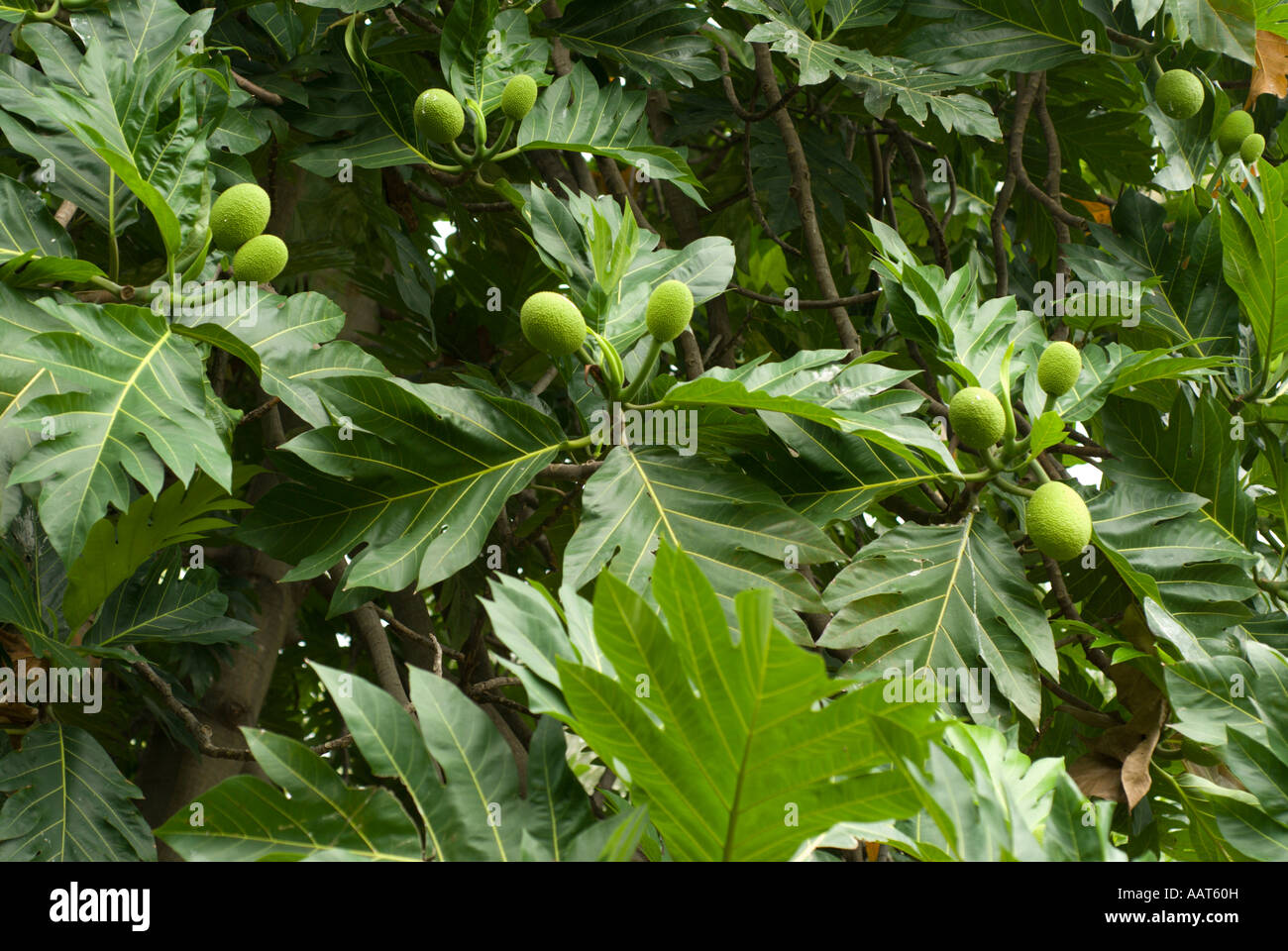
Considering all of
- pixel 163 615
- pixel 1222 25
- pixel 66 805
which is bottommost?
pixel 66 805

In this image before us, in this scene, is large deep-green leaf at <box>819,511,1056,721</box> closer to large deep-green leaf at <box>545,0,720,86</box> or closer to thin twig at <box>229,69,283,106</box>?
large deep-green leaf at <box>545,0,720,86</box>

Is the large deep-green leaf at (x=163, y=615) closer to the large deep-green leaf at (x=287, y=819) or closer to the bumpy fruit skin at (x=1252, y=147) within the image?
the large deep-green leaf at (x=287, y=819)

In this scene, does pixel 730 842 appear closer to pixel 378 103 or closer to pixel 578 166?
pixel 378 103

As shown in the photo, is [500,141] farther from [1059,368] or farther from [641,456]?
[1059,368]

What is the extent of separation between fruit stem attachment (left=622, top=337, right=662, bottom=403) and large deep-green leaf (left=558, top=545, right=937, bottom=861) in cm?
75

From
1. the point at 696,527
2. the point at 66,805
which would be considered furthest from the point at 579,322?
the point at 66,805

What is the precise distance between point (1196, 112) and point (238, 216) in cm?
190

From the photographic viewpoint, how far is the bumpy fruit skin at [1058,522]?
1.51m

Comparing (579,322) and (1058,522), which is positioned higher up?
(579,322)

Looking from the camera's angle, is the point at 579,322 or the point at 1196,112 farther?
the point at 1196,112

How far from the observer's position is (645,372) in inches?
63.7

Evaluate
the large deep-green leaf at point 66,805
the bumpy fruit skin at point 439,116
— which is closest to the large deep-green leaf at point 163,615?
the large deep-green leaf at point 66,805

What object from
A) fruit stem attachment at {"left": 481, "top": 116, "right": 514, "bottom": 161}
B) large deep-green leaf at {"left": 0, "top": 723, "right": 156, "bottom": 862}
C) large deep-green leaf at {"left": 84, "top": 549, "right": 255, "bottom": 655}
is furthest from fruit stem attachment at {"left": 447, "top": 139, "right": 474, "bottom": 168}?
large deep-green leaf at {"left": 0, "top": 723, "right": 156, "bottom": 862}

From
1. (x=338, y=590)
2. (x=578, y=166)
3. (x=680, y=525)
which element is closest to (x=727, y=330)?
(x=578, y=166)
